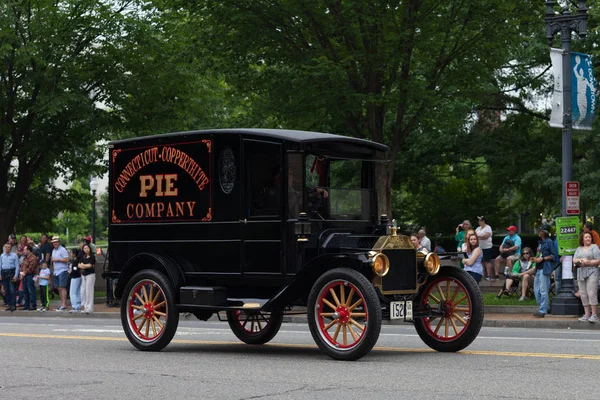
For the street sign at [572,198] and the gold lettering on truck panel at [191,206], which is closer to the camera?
the gold lettering on truck panel at [191,206]

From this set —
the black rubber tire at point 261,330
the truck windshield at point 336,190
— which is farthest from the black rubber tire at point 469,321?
the black rubber tire at point 261,330

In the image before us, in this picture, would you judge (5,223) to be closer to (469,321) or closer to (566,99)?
(566,99)

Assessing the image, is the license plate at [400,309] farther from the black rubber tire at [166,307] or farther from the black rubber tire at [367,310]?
the black rubber tire at [166,307]

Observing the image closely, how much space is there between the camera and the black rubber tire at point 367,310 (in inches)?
458

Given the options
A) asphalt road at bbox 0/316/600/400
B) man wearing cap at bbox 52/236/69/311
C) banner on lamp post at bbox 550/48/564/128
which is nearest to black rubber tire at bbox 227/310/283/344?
asphalt road at bbox 0/316/600/400

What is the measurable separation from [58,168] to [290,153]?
27.3m

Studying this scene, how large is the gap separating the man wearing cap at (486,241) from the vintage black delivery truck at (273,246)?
47.0ft

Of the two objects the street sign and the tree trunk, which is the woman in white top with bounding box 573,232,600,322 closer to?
the street sign

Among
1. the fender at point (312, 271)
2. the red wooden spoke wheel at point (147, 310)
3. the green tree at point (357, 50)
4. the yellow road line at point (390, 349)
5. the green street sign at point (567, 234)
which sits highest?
the green tree at point (357, 50)

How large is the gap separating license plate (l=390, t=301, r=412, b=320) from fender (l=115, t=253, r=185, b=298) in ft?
9.47

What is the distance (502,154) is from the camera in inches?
1580

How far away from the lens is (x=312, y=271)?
1258cm

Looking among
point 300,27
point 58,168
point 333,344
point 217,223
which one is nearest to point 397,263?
point 333,344

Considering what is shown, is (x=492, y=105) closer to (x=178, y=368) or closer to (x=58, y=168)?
(x=58, y=168)
